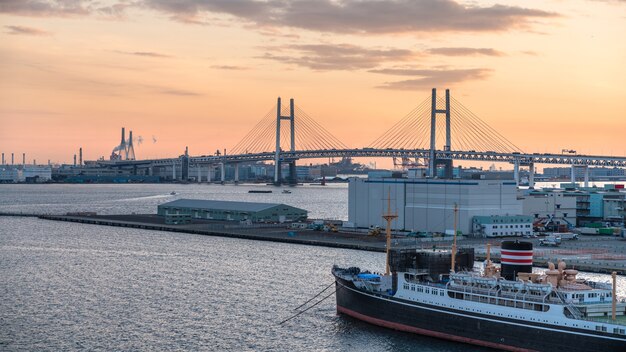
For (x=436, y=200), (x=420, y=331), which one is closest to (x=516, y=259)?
(x=420, y=331)

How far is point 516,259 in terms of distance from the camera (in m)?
28.7

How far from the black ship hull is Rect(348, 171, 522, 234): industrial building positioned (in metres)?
25.1

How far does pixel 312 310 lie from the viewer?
32938 millimetres

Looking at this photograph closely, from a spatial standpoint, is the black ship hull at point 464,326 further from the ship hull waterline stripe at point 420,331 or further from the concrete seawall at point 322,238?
the concrete seawall at point 322,238

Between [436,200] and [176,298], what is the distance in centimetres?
2645

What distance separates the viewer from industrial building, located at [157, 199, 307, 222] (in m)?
72.2

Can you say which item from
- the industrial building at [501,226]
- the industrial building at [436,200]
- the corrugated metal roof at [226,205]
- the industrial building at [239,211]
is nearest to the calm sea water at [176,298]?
the industrial building at [436,200]

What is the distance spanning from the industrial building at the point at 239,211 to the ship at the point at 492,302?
3945 cm

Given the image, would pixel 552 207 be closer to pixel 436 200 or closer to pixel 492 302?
pixel 436 200

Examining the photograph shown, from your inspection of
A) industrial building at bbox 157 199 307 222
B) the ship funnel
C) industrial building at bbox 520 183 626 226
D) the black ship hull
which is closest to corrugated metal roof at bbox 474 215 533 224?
industrial building at bbox 520 183 626 226

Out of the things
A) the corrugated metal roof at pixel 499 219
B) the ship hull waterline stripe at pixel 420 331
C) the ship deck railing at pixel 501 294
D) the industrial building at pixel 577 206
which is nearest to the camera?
the ship deck railing at pixel 501 294

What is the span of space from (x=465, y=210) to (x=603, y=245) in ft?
28.2

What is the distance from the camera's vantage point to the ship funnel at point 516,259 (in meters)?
28.7

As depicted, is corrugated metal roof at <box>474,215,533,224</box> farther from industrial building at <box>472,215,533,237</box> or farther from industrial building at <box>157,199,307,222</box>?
industrial building at <box>157,199,307,222</box>
